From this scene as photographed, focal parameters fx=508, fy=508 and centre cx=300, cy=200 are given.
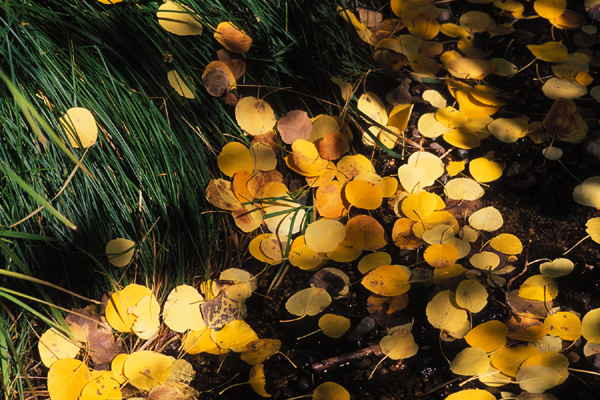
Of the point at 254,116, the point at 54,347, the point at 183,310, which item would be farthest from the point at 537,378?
the point at 54,347

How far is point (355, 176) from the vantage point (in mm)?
1614

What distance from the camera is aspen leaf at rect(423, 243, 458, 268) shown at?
1438mm

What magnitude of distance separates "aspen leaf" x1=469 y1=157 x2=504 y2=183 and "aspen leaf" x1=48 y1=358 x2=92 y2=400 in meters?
1.28

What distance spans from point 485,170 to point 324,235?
0.60 m

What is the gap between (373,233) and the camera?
59.2 inches

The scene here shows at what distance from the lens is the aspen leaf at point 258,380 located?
1.29 meters

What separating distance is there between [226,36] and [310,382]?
1.03 m

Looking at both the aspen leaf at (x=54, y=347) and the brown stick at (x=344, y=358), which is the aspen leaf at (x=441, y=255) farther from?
the aspen leaf at (x=54, y=347)

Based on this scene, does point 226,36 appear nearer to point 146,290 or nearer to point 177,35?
point 177,35

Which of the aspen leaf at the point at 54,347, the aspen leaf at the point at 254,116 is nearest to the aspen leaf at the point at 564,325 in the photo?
the aspen leaf at the point at 254,116

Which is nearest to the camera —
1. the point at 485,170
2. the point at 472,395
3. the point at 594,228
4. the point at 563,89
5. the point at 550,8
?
the point at 472,395

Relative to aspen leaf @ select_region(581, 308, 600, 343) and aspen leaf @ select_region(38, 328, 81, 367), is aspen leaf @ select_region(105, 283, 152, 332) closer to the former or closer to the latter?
aspen leaf @ select_region(38, 328, 81, 367)

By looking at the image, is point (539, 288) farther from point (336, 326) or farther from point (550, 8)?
point (550, 8)

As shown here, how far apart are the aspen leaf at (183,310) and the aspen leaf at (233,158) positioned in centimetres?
37
